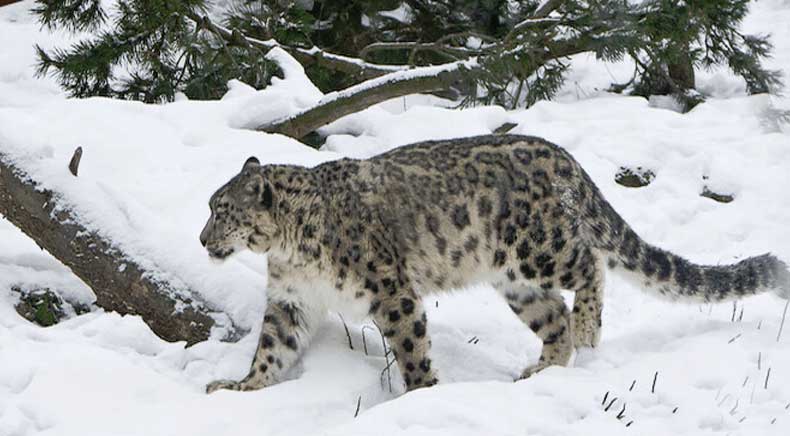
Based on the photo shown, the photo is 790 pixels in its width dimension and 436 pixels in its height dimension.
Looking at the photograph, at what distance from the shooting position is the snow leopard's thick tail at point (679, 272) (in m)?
6.58

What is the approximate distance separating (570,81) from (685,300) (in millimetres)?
6506

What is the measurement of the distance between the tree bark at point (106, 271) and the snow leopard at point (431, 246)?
0.38m

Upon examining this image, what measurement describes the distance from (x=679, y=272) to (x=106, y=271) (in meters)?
3.37

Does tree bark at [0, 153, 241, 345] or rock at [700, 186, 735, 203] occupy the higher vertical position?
tree bark at [0, 153, 241, 345]

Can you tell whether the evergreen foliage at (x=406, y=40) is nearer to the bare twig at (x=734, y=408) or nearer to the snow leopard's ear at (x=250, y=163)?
the snow leopard's ear at (x=250, y=163)

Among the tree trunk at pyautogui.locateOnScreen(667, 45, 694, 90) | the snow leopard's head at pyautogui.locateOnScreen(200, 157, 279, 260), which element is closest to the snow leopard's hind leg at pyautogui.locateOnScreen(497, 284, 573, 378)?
the snow leopard's head at pyautogui.locateOnScreen(200, 157, 279, 260)

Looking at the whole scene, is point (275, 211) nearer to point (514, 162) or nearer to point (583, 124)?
point (514, 162)

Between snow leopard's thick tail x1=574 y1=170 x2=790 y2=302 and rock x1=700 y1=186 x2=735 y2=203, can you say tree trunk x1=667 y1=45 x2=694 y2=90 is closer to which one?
rock x1=700 y1=186 x2=735 y2=203

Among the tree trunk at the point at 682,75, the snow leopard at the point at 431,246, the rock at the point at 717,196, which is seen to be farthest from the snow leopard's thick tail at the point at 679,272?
the tree trunk at the point at 682,75

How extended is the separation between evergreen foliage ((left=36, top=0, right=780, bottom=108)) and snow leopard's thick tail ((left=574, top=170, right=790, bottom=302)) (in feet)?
11.9

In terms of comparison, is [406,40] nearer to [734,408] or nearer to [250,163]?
[250,163]

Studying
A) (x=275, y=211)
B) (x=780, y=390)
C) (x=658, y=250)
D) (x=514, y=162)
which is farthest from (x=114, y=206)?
(x=780, y=390)

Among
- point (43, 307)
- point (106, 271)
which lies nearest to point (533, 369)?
point (106, 271)

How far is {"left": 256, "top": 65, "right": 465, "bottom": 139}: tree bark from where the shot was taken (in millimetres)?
Answer: 9688
